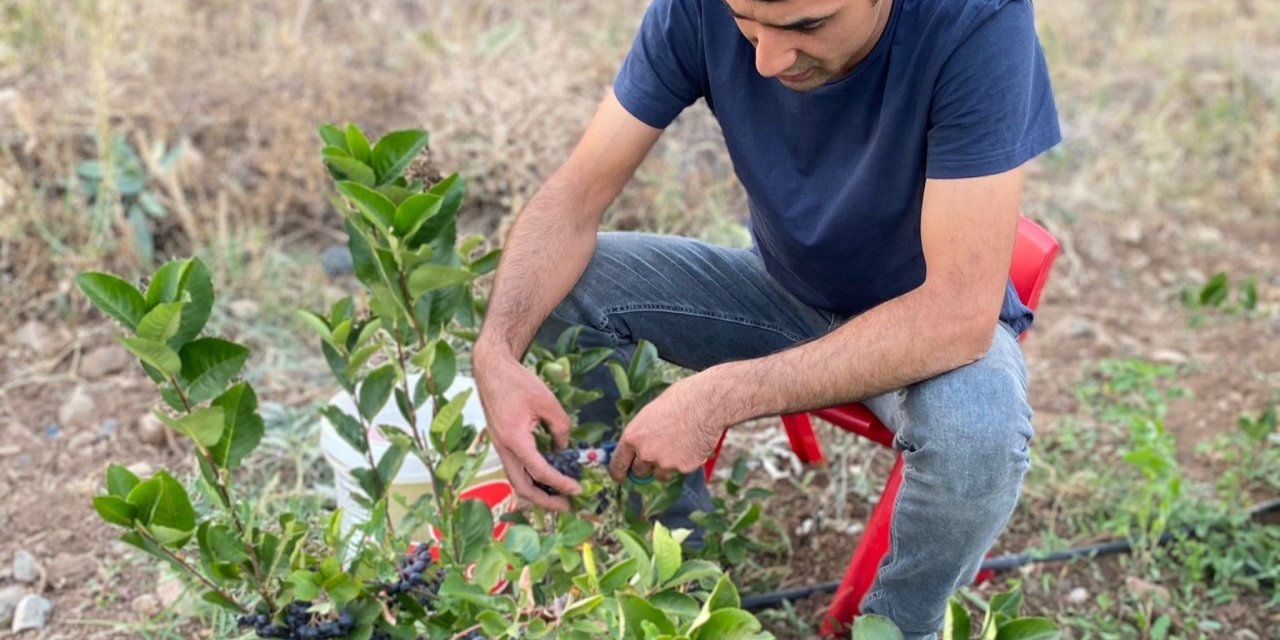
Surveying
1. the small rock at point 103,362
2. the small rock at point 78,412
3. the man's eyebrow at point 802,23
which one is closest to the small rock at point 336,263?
the small rock at point 103,362

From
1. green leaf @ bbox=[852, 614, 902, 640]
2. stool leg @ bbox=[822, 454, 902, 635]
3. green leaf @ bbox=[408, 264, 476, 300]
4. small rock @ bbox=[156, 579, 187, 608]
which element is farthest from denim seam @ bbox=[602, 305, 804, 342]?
small rock @ bbox=[156, 579, 187, 608]

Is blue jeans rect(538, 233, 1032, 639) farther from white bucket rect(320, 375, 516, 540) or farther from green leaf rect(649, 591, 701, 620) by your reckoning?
green leaf rect(649, 591, 701, 620)

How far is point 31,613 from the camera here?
2.36 meters

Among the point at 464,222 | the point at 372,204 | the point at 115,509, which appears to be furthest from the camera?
the point at 464,222

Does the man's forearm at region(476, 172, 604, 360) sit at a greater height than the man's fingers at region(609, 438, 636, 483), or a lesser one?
greater

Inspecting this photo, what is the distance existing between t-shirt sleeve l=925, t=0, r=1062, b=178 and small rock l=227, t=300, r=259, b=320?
2.07 m

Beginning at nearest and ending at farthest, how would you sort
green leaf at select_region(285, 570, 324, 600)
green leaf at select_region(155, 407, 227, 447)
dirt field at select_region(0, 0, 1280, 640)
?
green leaf at select_region(155, 407, 227, 447)
green leaf at select_region(285, 570, 324, 600)
dirt field at select_region(0, 0, 1280, 640)

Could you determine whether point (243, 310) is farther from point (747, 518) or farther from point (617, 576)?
point (617, 576)

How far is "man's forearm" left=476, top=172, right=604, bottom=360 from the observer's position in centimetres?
204

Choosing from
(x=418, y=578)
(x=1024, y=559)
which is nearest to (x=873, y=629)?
(x=418, y=578)

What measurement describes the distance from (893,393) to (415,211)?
80 centimetres

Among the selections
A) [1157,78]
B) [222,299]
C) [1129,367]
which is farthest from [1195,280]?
[222,299]

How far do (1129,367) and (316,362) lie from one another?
2.04m

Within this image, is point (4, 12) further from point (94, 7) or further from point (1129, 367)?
point (1129, 367)
